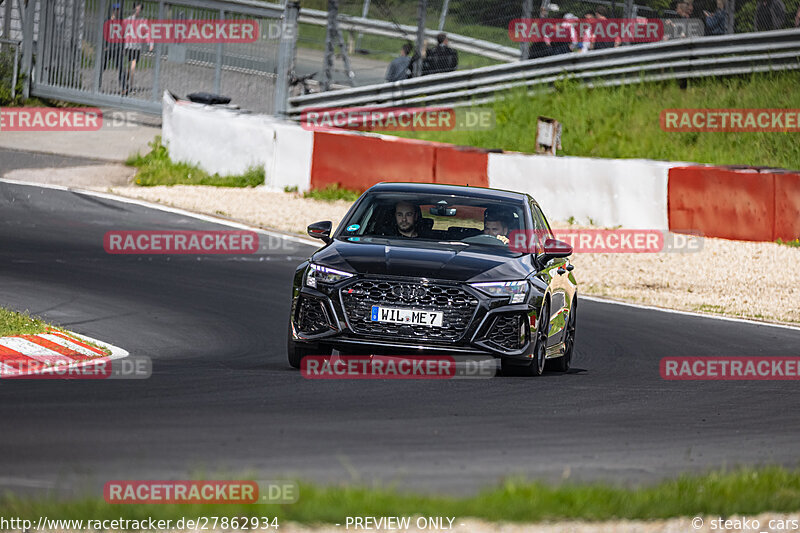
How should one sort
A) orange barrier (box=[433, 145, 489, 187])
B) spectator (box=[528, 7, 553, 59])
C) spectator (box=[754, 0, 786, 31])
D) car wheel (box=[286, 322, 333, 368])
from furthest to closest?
1. spectator (box=[528, 7, 553, 59])
2. spectator (box=[754, 0, 786, 31])
3. orange barrier (box=[433, 145, 489, 187])
4. car wheel (box=[286, 322, 333, 368])

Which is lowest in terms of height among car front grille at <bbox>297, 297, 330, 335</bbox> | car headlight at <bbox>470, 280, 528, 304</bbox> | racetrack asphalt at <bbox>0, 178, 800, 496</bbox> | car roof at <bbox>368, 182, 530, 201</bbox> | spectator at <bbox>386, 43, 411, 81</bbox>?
racetrack asphalt at <bbox>0, 178, 800, 496</bbox>

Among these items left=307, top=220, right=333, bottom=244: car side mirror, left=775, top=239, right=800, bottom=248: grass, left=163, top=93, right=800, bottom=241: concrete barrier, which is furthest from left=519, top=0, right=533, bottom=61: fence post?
left=307, top=220, right=333, bottom=244: car side mirror

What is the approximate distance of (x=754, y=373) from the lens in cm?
1091

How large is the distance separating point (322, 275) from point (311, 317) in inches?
12.0

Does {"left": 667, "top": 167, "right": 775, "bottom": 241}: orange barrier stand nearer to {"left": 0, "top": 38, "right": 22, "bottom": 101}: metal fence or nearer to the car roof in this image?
the car roof

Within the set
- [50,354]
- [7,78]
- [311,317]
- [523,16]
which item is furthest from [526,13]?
[50,354]

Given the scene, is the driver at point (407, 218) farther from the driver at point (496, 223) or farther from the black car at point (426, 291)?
the driver at point (496, 223)

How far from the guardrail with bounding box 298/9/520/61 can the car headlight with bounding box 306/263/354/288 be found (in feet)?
50.4

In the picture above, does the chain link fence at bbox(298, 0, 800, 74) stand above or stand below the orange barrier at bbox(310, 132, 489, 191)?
above

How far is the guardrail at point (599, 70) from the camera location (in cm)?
2252

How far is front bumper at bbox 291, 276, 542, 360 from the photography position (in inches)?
355

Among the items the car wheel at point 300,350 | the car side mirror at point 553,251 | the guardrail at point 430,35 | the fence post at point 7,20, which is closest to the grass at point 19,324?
the car wheel at point 300,350

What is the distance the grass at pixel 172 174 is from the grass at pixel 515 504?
1665 cm

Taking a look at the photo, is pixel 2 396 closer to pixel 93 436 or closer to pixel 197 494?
pixel 93 436
